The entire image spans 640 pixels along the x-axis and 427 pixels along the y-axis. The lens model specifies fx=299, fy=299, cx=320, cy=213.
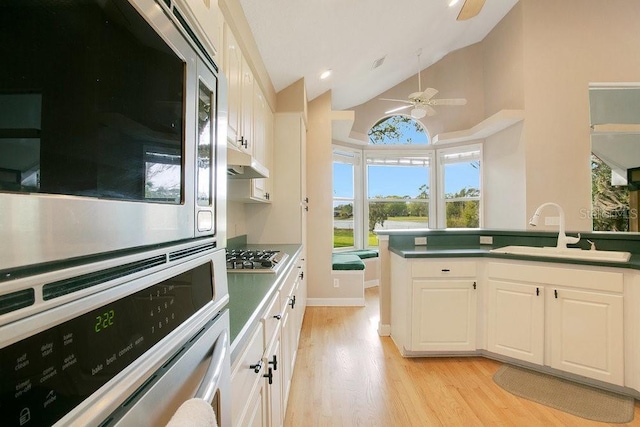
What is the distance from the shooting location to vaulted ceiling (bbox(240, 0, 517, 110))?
2.32m

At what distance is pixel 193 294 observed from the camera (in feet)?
1.77

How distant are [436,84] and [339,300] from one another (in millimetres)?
4161

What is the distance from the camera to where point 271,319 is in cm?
133

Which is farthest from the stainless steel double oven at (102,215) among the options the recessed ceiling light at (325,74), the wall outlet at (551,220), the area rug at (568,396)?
the wall outlet at (551,220)

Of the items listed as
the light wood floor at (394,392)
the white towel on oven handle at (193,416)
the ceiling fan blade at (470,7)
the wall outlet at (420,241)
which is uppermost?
the ceiling fan blade at (470,7)

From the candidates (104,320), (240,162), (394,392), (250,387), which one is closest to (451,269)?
(394,392)

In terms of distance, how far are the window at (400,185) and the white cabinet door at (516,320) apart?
3.14 metres

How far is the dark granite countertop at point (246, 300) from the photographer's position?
2.71ft

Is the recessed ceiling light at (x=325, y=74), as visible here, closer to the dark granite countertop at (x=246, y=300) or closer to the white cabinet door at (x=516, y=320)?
the dark granite countertop at (x=246, y=300)

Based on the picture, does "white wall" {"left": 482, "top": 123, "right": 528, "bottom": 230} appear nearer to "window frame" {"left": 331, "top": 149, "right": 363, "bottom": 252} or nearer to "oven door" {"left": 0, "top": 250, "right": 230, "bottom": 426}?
"window frame" {"left": 331, "top": 149, "right": 363, "bottom": 252}

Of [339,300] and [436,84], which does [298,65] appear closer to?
[339,300]

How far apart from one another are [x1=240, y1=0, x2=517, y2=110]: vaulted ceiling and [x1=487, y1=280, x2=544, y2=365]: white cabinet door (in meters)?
2.55

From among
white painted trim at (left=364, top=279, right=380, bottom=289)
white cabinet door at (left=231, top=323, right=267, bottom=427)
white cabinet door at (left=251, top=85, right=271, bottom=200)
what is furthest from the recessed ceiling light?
white painted trim at (left=364, top=279, right=380, bottom=289)

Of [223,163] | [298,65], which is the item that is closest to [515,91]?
[298,65]
